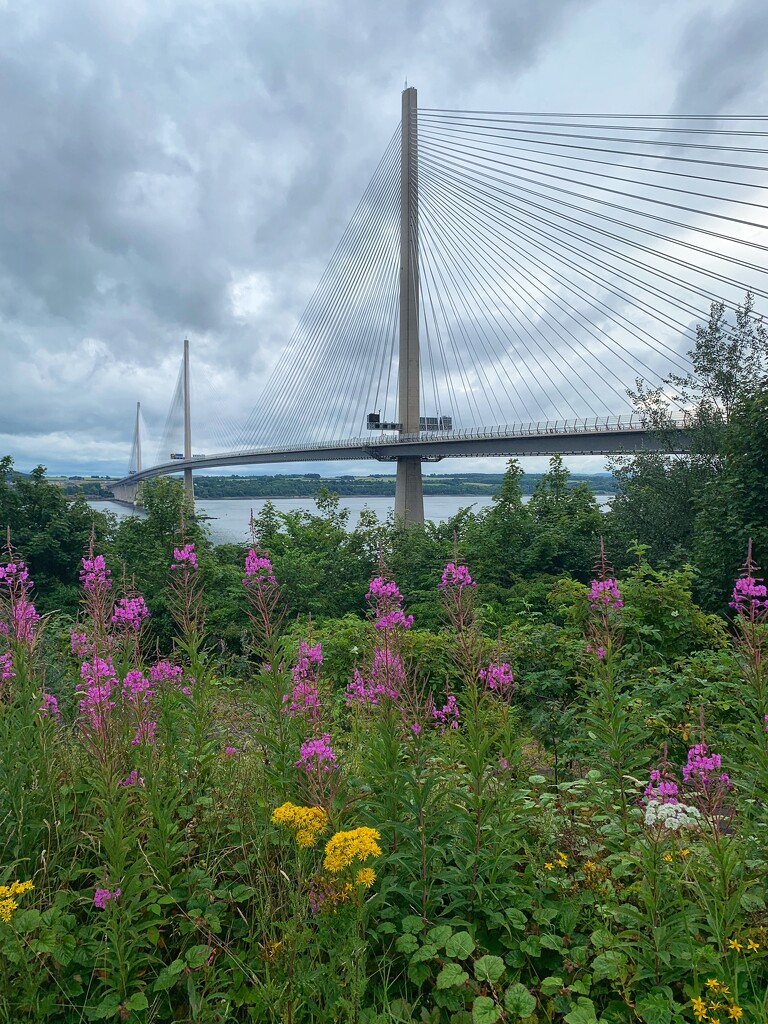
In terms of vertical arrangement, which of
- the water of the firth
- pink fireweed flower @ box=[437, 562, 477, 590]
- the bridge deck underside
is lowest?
the water of the firth

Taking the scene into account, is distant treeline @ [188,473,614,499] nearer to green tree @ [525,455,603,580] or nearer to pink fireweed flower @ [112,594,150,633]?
green tree @ [525,455,603,580]

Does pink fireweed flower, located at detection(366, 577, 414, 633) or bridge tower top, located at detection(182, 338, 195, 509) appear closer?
pink fireweed flower, located at detection(366, 577, 414, 633)

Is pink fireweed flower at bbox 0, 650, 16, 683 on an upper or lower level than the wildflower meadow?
upper

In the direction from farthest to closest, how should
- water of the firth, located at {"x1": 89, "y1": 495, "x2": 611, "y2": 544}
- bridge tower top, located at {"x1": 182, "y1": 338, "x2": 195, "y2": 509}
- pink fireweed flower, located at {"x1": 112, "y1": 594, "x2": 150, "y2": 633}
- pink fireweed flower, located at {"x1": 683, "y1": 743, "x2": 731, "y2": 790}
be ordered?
bridge tower top, located at {"x1": 182, "y1": 338, "x2": 195, "y2": 509}
water of the firth, located at {"x1": 89, "y1": 495, "x2": 611, "y2": 544}
pink fireweed flower, located at {"x1": 112, "y1": 594, "x2": 150, "y2": 633}
pink fireweed flower, located at {"x1": 683, "y1": 743, "x2": 731, "y2": 790}

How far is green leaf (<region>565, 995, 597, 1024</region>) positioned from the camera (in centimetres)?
147

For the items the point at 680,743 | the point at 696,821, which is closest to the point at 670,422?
the point at 680,743

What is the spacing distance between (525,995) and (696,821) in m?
0.71

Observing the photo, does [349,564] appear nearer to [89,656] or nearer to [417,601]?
[417,601]

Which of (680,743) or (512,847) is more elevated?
(512,847)

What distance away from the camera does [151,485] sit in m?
15.6

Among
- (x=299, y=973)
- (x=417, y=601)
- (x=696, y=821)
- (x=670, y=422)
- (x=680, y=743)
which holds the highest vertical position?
(x=670, y=422)

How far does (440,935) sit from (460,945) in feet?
0.21

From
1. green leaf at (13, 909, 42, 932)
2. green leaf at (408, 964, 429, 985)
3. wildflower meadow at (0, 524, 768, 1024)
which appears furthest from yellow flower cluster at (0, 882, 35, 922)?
green leaf at (408, 964, 429, 985)

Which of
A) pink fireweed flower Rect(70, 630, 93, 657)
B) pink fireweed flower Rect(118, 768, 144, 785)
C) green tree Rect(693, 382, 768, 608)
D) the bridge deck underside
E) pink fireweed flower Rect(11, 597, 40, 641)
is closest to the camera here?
pink fireweed flower Rect(118, 768, 144, 785)
